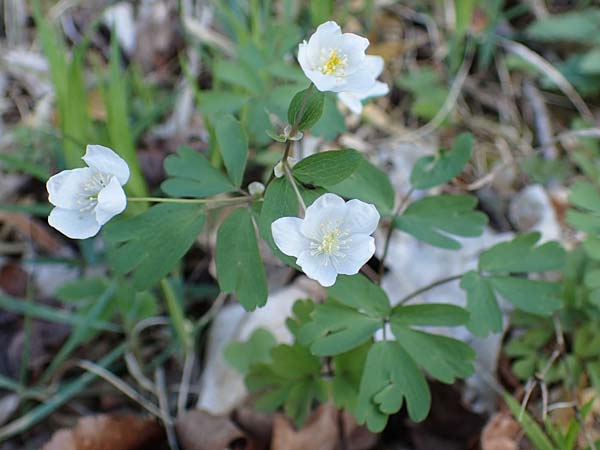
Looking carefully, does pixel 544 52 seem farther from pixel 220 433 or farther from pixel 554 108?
pixel 220 433

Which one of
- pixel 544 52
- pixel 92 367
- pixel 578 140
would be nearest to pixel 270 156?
pixel 92 367

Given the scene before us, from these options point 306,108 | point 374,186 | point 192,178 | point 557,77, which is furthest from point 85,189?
point 557,77

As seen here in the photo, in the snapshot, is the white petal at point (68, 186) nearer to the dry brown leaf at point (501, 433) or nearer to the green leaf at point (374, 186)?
the green leaf at point (374, 186)

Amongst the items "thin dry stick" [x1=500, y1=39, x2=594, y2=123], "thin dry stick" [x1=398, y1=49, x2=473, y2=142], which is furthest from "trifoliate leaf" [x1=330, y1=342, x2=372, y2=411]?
"thin dry stick" [x1=500, y1=39, x2=594, y2=123]

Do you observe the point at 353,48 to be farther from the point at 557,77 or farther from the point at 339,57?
the point at 557,77

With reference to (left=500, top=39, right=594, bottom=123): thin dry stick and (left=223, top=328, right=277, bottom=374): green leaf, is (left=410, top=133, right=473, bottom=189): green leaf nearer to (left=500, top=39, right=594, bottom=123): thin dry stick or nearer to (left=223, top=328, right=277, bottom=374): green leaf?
(left=223, top=328, right=277, bottom=374): green leaf

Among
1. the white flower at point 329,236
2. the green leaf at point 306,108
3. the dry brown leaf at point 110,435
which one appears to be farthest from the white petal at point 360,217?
the dry brown leaf at point 110,435
